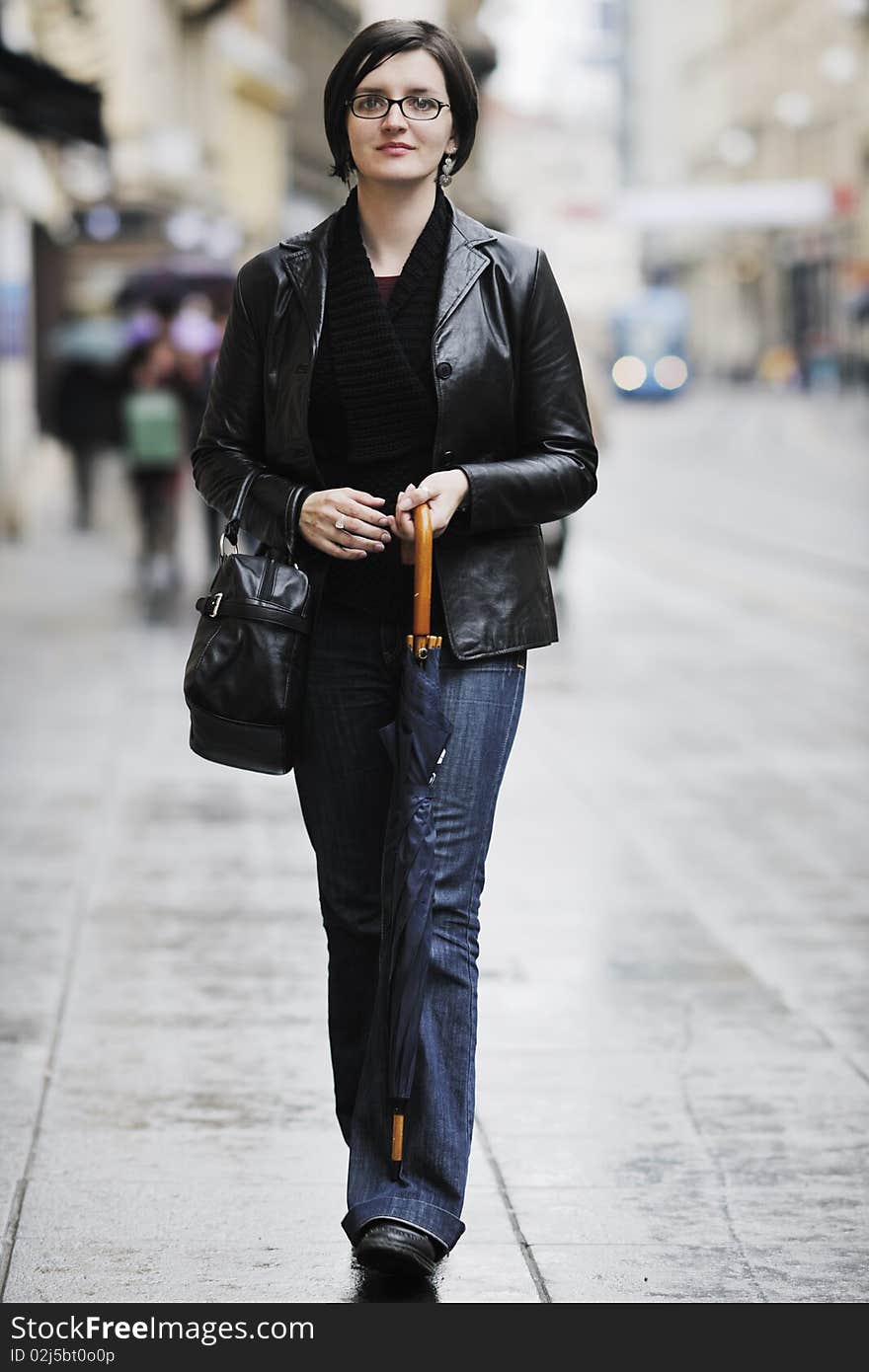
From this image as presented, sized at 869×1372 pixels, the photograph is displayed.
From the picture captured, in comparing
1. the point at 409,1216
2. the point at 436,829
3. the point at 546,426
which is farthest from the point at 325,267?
the point at 409,1216

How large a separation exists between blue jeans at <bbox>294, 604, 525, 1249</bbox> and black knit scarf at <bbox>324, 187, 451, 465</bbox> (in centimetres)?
29

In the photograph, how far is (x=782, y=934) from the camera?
7.01m

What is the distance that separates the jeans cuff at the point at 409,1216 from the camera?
161 inches

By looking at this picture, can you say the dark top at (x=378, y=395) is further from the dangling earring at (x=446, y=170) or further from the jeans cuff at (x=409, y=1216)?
the jeans cuff at (x=409, y=1216)

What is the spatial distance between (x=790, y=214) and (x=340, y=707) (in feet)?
324

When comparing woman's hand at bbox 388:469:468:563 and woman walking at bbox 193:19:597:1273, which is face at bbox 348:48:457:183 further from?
woman's hand at bbox 388:469:468:563

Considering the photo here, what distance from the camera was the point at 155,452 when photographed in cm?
1609

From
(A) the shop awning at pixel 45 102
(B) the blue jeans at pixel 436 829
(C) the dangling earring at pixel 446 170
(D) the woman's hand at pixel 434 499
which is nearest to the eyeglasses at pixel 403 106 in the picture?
(C) the dangling earring at pixel 446 170

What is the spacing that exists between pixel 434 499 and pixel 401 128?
1.93 ft

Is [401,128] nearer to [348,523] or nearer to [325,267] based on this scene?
[325,267]

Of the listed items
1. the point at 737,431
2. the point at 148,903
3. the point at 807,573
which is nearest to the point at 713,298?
the point at 737,431

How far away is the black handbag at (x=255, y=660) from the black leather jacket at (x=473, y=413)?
6 centimetres

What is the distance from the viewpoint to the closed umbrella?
4.00m

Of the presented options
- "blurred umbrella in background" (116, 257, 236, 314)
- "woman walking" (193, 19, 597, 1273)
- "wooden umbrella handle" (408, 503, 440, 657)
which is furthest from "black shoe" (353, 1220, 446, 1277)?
"blurred umbrella in background" (116, 257, 236, 314)
